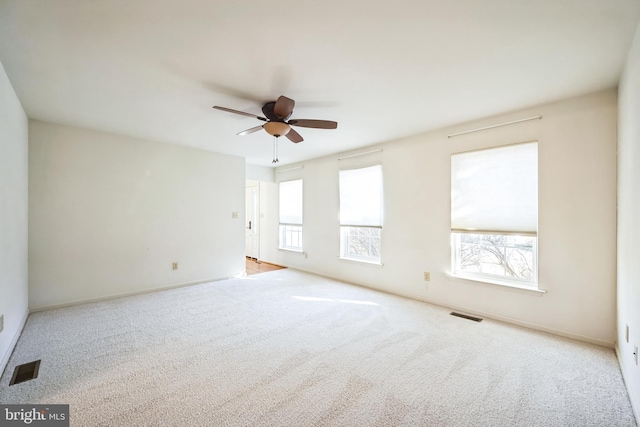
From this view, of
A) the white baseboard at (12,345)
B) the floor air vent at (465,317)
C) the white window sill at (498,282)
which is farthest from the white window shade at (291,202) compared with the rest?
the white baseboard at (12,345)

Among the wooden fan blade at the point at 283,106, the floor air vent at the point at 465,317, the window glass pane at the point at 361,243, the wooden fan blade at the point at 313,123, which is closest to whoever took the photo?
the wooden fan blade at the point at 283,106

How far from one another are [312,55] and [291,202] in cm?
430

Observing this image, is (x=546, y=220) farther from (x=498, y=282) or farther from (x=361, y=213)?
(x=361, y=213)

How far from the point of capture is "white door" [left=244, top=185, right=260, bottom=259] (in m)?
7.34

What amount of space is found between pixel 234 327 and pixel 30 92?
3056mm

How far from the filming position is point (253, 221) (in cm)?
757

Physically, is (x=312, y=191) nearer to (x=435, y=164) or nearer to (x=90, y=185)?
(x=435, y=164)

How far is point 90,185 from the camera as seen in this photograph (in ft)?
12.5

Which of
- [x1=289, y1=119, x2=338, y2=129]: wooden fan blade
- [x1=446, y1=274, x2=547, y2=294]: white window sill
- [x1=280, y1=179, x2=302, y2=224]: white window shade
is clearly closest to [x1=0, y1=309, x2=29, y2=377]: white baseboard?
[x1=289, y1=119, x2=338, y2=129]: wooden fan blade

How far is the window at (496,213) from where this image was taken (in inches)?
119

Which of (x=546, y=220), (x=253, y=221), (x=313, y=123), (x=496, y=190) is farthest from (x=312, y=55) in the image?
(x=253, y=221)

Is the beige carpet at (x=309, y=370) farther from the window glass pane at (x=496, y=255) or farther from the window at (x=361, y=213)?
the window at (x=361, y=213)

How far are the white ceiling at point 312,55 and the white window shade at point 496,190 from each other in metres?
0.53

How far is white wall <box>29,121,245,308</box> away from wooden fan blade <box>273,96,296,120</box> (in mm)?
2876
